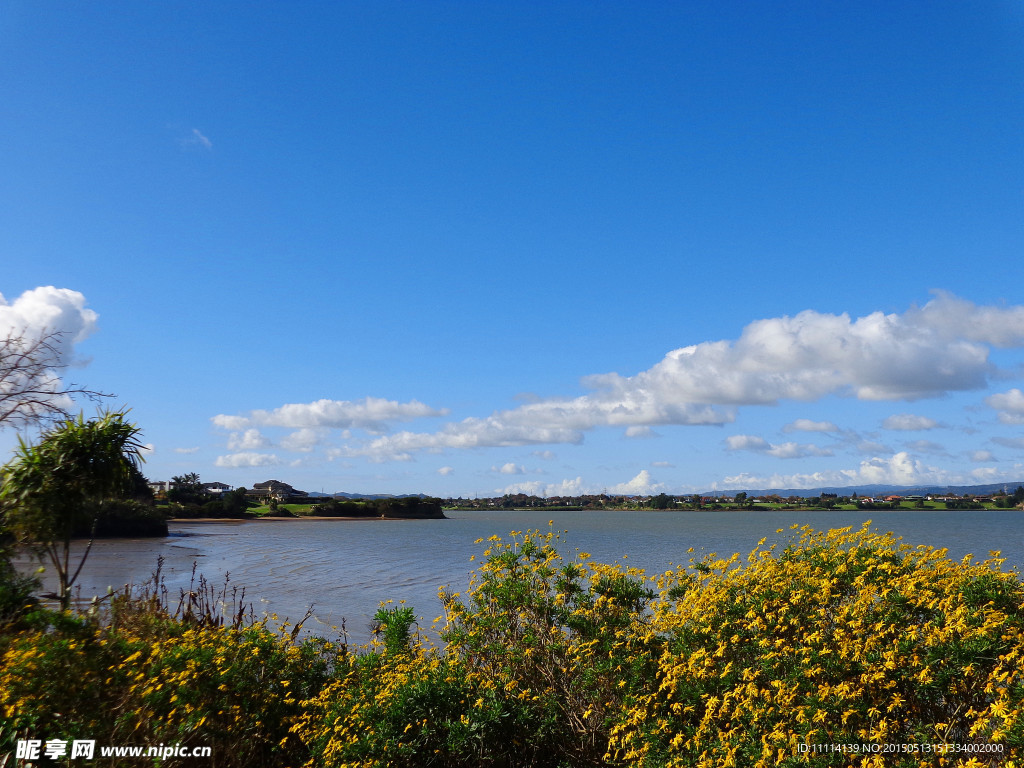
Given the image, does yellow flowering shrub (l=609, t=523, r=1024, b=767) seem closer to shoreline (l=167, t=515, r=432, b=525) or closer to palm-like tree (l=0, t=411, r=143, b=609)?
palm-like tree (l=0, t=411, r=143, b=609)

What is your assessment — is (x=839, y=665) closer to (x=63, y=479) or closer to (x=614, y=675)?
(x=614, y=675)

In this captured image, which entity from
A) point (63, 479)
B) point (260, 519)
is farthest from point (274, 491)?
point (63, 479)

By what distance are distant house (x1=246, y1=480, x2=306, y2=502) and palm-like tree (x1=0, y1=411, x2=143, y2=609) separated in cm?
12986

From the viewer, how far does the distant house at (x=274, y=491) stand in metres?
139

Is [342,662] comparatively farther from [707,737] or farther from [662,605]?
[707,737]

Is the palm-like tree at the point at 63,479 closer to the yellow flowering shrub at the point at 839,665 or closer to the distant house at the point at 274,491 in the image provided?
the yellow flowering shrub at the point at 839,665

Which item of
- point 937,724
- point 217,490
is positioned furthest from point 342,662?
point 217,490

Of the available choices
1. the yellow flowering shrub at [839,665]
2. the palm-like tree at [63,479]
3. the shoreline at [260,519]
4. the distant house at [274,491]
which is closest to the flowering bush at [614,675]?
the yellow flowering shrub at [839,665]

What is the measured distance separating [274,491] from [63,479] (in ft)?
480

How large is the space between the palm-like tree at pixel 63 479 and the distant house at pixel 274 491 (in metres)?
130

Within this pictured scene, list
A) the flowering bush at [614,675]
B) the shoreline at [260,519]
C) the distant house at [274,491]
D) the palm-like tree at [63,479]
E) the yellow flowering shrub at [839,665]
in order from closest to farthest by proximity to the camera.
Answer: the yellow flowering shrub at [839,665], the flowering bush at [614,675], the palm-like tree at [63,479], the shoreline at [260,519], the distant house at [274,491]

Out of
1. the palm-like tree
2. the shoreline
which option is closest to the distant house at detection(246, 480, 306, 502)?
the shoreline

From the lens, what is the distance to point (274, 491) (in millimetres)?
148125

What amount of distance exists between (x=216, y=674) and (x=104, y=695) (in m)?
1.17
